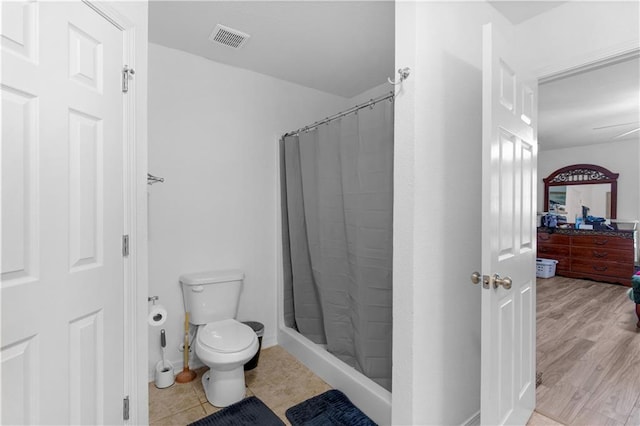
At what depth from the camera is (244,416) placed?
1836mm

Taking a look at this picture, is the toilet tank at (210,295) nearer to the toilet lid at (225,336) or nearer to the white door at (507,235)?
the toilet lid at (225,336)

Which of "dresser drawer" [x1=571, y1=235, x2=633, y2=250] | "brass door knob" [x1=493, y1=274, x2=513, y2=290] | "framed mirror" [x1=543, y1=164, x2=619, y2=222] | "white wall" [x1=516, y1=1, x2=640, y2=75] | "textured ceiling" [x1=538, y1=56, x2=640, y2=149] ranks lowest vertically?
"dresser drawer" [x1=571, y1=235, x2=633, y2=250]

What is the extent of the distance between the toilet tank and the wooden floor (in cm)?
210

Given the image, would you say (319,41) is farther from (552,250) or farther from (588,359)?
(552,250)

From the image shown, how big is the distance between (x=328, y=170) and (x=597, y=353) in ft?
9.03

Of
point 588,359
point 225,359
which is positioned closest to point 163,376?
point 225,359

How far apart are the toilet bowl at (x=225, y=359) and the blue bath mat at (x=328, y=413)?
377 mm

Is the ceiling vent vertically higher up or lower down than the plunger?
higher up

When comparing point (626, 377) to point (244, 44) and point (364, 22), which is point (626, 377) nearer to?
point (364, 22)

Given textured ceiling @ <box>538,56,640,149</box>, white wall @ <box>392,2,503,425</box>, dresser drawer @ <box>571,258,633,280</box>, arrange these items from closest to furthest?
white wall @ <box>392,2,503,425</box> < textured ceiling @ <box>538,56,640,149</box> < dresser drawer @ <box>571,258,633,280</box>

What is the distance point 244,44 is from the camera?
2.20m

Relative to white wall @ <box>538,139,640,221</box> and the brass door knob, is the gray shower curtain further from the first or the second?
white wall @ <box>538,139,640,221</box>

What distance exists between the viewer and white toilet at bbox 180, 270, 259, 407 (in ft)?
6.15

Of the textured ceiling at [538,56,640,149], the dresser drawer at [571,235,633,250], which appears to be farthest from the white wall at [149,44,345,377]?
the dresser drawer at [571,235,633,250]
